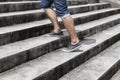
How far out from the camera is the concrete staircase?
3230 millimetres

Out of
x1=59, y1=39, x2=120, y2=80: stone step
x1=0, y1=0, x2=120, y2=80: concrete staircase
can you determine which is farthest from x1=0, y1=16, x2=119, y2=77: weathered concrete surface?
x1=59, y1=39, x2=120, y2=80: stone step

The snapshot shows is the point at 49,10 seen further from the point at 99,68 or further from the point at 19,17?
the point at 99,68

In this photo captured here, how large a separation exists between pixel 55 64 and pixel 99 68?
0.78 m

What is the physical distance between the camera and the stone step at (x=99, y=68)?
356 cm

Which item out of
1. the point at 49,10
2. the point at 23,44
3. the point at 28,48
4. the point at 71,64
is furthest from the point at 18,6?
the point at 71,64

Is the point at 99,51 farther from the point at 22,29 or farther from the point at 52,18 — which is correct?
the point at 22,29

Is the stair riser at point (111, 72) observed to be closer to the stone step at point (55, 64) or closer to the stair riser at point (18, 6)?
the stone step at point (55, 64)

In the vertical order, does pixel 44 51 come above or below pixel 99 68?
above

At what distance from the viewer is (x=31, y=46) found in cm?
364

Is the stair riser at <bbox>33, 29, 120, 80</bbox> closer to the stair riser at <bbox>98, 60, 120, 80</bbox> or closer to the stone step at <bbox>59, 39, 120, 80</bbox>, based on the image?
the stone step at <bbox>59, 39, 120, 80</bbox>

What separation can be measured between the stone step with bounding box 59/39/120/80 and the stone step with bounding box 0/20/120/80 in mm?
57

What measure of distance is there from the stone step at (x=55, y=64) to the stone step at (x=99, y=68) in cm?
6

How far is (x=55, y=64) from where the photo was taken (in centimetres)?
345

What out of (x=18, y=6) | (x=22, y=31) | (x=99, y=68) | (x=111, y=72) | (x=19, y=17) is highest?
(x=18, y=6)
